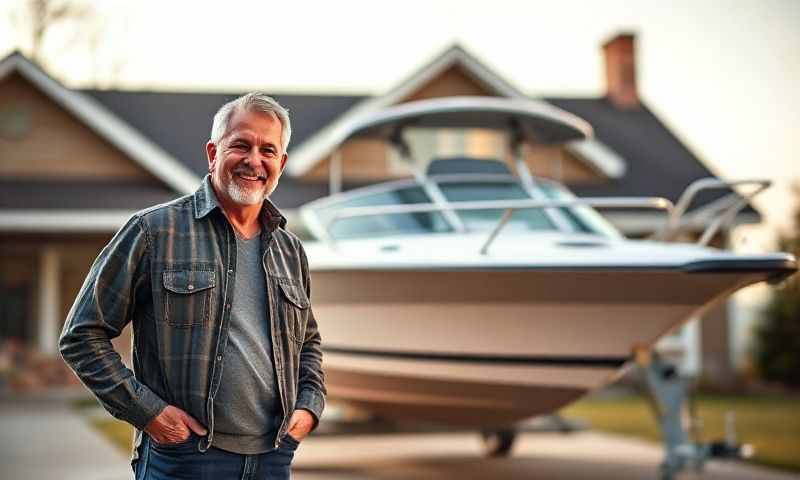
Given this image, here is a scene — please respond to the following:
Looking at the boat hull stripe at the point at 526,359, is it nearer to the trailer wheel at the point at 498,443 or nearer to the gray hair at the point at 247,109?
the trailer wheel at the point at 498,443

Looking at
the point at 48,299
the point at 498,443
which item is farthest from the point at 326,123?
the point at 498,443

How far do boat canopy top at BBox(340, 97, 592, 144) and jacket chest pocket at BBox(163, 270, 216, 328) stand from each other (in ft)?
17.1

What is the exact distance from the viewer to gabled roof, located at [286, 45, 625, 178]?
17.3 m

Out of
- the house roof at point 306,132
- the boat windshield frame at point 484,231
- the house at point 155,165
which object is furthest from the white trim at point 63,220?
the boat windshield frame at point 484,231

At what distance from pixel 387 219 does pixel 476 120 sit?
4.17ft

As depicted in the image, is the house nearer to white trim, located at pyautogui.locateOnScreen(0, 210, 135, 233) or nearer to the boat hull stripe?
white trim, located at pyautogui.locateOnScreen(0, 210, 135, 233)

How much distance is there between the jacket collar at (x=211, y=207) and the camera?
272cm

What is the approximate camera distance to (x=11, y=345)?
17375 mm

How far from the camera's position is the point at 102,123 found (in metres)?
16.6

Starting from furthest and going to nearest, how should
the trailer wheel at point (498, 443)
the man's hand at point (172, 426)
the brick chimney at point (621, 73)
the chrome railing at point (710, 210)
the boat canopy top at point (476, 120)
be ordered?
the brick chimney at point (621, 73)
the trailer wheel at point (498, 443)
the boat canopy top at point (476, 120)
the chrome railing at point (710, 210)
the man's hand at point (172, 426)

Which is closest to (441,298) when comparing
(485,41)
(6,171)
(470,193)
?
(470,193)

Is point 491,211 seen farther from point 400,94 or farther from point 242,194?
point 400,94

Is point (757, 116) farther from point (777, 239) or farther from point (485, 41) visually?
point (485, 41)

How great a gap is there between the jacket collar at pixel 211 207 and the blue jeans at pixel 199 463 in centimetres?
58
